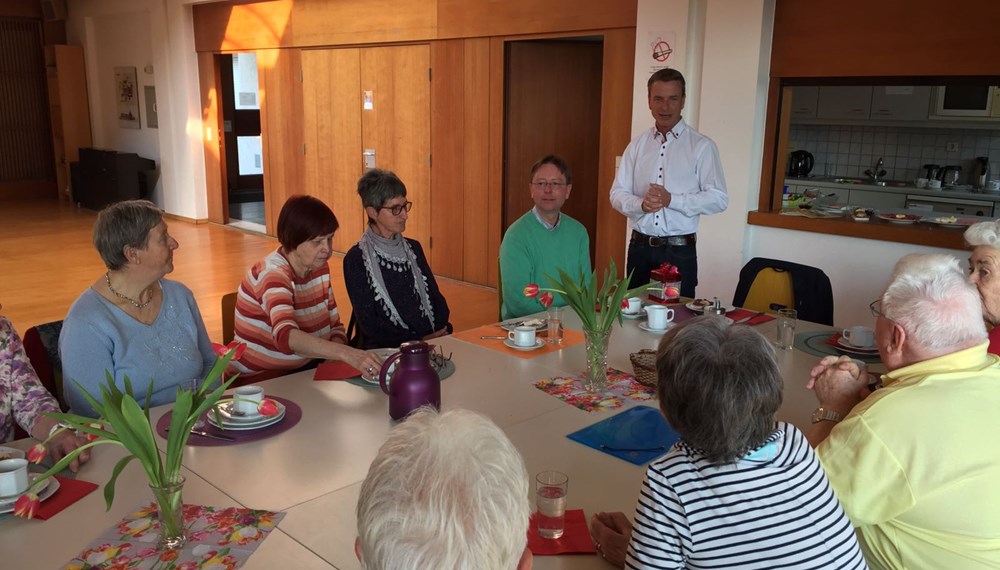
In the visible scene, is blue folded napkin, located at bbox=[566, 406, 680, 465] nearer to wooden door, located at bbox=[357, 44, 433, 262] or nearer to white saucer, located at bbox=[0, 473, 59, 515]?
white saucer, located at bbox=[0, 473, 59, 515]

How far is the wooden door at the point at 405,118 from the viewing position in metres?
7.72

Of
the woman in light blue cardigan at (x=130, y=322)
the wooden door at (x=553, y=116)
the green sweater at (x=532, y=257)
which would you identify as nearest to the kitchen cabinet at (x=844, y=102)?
the wooden door at (x=553, y=116)

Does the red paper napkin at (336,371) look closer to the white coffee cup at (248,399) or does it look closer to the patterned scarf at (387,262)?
the white coffee cup at (248,399)

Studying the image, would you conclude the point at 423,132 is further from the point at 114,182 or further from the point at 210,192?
the point at 114,182

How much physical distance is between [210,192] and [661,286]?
9126 millimetres

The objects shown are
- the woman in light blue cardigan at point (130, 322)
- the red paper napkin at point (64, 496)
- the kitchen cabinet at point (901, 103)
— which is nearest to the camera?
the red paper napkin at point (64, 496)

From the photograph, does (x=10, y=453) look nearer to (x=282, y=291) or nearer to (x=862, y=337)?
(x=282, y=291)

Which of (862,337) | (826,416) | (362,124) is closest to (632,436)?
(826,416)

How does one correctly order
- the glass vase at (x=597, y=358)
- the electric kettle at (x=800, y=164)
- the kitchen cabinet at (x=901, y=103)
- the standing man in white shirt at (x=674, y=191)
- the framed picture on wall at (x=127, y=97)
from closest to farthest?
the glass vase at (x=597, y=358) < the standing man in white shirt at (x=674, y=191) < the kitchen cabinet at (x=901, y=103) < the electric kettle at (x=800, y=164) < the framed picture on wall at (x=127, y=97)

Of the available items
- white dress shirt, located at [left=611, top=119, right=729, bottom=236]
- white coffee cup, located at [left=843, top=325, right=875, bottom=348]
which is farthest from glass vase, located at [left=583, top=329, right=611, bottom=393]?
white dress shirt, located at [left=611, top=119, right=729, bottom=236]

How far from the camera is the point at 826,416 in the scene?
7.03ft

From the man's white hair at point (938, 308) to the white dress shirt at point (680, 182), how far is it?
2.79 metres

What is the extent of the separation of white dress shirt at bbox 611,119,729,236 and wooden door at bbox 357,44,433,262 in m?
3.44

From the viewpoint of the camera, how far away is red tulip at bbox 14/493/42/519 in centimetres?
174
